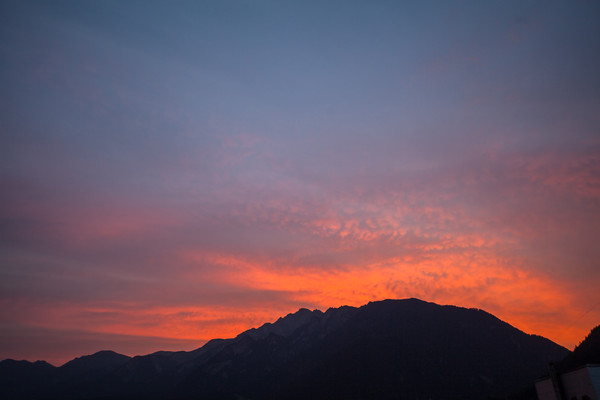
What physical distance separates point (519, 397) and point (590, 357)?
34701mm

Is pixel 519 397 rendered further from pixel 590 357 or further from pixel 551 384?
pixel 551 384

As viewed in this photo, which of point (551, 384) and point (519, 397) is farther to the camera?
point (519, 397)

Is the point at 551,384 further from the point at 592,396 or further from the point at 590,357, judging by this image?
the point at 590,357

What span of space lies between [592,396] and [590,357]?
478 feet

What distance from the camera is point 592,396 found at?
5772 centimetres

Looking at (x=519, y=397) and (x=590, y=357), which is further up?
(x=590, y=357)

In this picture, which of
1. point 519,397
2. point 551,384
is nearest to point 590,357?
point 519,397

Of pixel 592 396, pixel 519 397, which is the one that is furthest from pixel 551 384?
pixel 519 397

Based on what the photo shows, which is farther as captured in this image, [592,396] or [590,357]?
[590,357]

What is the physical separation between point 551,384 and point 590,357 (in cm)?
13879

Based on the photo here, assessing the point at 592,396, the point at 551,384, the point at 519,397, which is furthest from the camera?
the point at 519,397

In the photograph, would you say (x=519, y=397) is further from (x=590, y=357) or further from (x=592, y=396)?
(x=592, y=396)

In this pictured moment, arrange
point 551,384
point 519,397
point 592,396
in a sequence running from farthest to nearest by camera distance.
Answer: point 519,397
point 551,384
point 592,396

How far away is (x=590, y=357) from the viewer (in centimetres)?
17238
